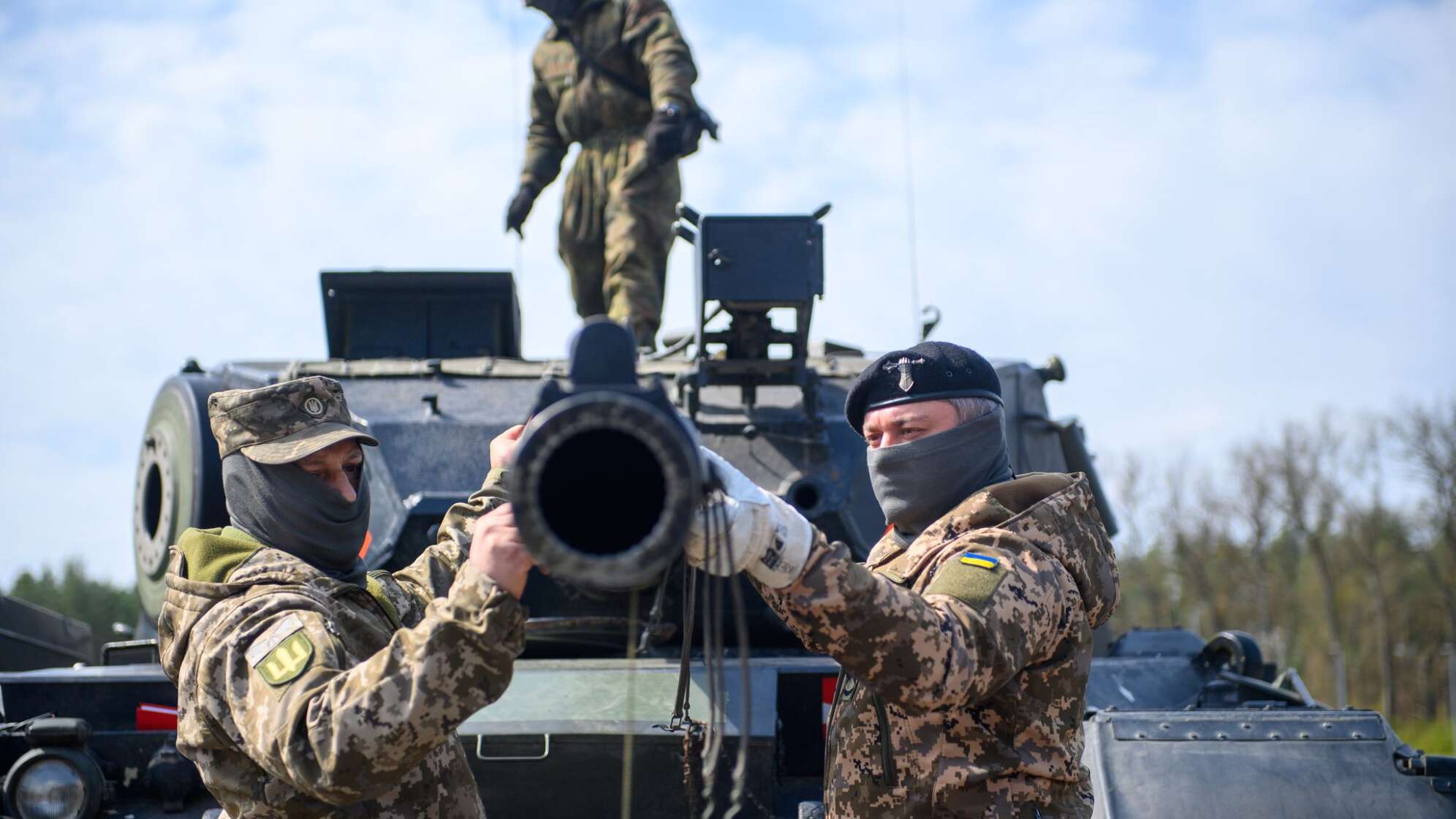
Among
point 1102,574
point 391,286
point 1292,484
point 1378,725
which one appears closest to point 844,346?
point 391,286

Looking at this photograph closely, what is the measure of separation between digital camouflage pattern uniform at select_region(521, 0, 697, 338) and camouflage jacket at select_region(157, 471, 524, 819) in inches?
139

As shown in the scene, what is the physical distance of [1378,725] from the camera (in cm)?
398

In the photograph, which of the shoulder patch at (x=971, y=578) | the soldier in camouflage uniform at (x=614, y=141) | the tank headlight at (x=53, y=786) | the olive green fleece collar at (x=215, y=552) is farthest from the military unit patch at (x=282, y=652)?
the soldier in camouflage uniform at (x=614, y=141)

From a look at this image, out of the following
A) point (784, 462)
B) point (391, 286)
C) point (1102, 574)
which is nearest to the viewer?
point (1102, 574)

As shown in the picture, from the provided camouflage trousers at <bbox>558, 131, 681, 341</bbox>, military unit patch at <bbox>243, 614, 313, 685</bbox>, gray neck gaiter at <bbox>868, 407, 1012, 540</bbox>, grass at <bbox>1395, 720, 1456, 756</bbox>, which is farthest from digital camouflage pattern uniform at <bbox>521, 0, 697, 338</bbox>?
grass at <bbox>1395, 720, 1456, 756</bbox>

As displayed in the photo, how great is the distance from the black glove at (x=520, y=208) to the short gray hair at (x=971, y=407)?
4.44m

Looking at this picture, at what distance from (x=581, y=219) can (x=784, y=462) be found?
7.40ft

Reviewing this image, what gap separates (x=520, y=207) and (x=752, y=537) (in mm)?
5027

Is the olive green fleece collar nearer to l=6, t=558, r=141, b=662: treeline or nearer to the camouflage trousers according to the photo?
the camouflage trousers

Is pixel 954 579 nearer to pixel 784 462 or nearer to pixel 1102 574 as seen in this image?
pixel 1102 574

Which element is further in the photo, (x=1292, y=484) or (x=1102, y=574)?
(x=1292, y=484)

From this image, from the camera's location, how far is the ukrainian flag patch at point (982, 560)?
268 cm

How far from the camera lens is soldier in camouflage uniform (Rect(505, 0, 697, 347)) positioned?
21.5 feet

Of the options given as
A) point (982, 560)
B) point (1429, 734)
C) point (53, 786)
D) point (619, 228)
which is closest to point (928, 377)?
point (982, 560)
